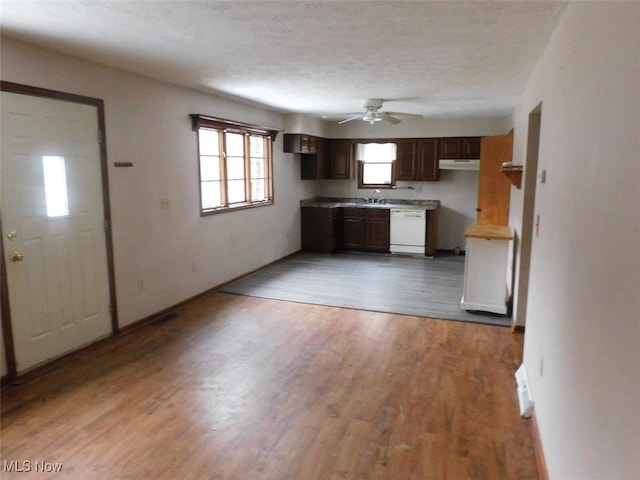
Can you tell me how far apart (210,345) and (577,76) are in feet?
10.7

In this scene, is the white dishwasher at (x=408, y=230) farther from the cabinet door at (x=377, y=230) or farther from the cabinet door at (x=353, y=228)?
the cabinet door at (x=353, y=228)

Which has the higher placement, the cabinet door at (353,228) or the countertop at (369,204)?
the countertop at (369,204)

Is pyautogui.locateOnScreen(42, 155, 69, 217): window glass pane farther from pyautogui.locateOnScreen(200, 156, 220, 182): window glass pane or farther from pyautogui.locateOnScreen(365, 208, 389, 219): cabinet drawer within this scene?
pyautogui.locateOnScreen(365, 208, 389, 219): cabinet drawer

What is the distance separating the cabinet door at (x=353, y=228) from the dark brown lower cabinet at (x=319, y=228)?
16 cm

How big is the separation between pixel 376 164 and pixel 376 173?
0.56ft

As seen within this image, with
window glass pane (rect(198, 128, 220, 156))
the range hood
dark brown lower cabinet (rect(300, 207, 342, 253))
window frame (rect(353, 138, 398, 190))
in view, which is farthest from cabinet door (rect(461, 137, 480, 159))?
window glass pane (rect(198, 128, 220, 156))

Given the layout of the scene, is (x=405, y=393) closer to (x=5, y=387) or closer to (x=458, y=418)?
(x=458, y=418)

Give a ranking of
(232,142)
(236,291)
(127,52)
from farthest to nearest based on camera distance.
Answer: (232,142) → (236,291) → (127,52)

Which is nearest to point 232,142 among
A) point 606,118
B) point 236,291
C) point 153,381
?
point 236,291

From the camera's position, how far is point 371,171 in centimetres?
820

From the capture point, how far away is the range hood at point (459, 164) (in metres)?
7.14

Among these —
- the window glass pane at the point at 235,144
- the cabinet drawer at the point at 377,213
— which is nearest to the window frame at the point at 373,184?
the cabinet drawer at the point at 377,213

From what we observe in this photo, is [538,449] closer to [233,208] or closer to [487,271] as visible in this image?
[487,271]

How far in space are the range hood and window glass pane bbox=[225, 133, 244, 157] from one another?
352 cm
